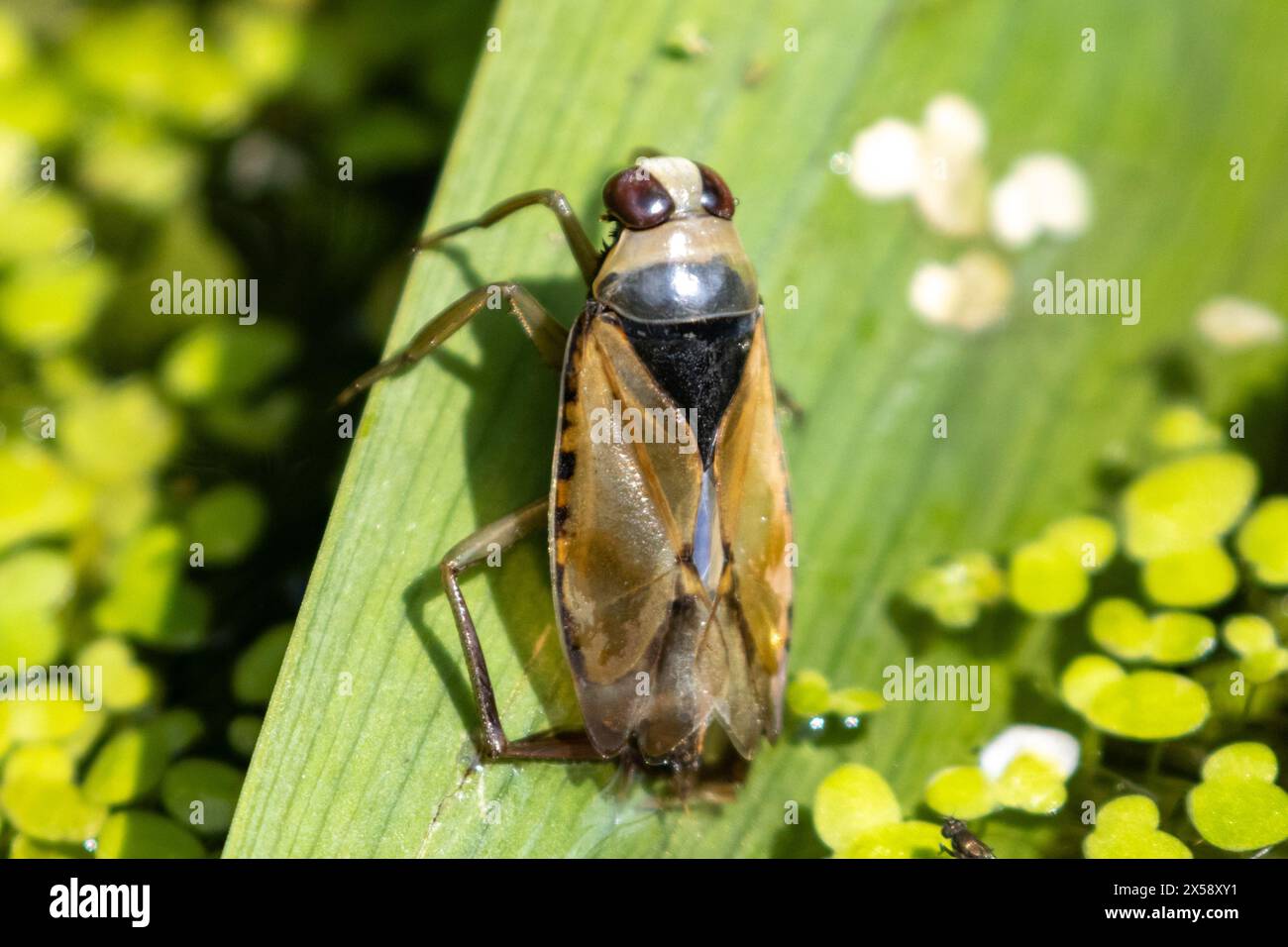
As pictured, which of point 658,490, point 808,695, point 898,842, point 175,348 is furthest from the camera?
point 175,348

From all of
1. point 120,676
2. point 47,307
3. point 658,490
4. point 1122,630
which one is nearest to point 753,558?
point 658,490

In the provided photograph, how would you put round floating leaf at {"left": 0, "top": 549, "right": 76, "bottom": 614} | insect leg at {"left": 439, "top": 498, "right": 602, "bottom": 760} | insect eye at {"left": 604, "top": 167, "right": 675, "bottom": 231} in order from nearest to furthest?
insect leg at {"left": 439, "top": 498, "right": 602, "bottom": 760} < insect eye at {"left": 604, "top": 167, "right": 675, "bottom": 231} < round floating leaf at {"left": 0, "top": 549, "right": 76, "bottom": 614}

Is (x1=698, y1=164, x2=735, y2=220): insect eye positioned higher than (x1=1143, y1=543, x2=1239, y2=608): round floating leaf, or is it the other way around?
(x1=698, y1=164, x2=735, y2=220): insect eye

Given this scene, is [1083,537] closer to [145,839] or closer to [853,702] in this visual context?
[853,702]

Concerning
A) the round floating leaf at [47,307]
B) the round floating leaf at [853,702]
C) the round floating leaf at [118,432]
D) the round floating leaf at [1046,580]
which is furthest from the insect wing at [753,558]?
the round floating leaf at [47,307]

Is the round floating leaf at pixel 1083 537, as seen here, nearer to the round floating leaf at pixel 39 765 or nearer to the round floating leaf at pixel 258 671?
the round floating leaf at pixel 258 671

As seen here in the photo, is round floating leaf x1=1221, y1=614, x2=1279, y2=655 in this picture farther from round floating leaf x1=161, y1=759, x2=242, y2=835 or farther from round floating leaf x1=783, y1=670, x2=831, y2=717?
round floating leaf x1=161, y1=759, x2=242, y2=835

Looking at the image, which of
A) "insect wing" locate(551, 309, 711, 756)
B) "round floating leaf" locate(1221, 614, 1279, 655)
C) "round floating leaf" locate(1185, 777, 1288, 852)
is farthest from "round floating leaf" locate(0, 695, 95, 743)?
"round floating leaf" locate(1221, 614, 1279, 655)
